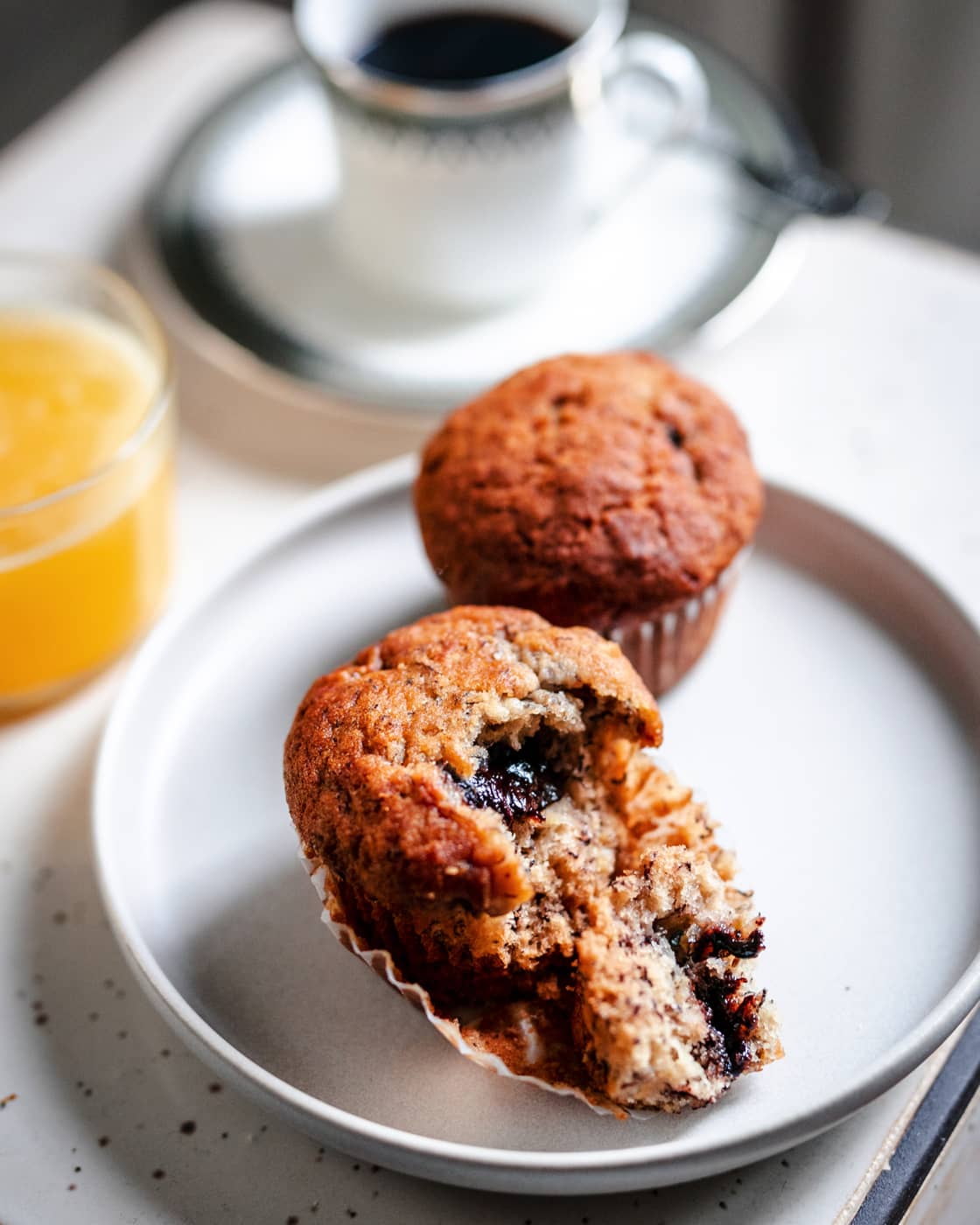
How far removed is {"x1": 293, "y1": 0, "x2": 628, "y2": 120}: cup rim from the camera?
1.68 metres

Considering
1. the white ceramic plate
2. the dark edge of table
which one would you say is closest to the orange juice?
the white ceramic plate

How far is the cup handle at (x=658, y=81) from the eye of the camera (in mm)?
1849

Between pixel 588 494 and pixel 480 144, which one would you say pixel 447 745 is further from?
pixel 480 144

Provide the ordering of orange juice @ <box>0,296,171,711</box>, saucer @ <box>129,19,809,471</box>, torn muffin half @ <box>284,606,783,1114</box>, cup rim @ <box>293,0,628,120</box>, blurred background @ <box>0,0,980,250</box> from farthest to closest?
1. blurred background @ <box>0,0,980,250</box>
2. saucer @ <box>129,19,809,471</box>
3. cup rim @ <box>293,0,628,120</box>
4. orange juice @ <box>0,296,171,711</box>
5. torn muffin half @ <box>284,606,783,1114</box>

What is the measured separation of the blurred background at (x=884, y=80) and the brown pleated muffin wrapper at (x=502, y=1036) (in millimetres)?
2444

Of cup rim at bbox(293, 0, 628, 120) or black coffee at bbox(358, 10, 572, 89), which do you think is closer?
cup rim at bbox(293, 0, 628, 120)

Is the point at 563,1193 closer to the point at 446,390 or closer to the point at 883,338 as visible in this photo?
the point at 446,390

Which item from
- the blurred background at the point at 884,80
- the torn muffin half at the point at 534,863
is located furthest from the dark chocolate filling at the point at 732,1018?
the blurred background at the point at 884,80

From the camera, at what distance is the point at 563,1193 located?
1032 mm

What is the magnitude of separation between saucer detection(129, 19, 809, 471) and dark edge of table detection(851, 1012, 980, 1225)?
981 mm

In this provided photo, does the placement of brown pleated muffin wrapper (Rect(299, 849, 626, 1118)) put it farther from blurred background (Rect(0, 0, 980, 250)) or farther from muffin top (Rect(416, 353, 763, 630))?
blurred background (Rect(0, 0, 980, 250))

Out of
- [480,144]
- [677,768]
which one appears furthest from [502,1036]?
[480,144]

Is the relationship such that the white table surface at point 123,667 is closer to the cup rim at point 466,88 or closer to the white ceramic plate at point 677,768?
the white ceramic plate at point 677,768

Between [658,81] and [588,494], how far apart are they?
824mm
